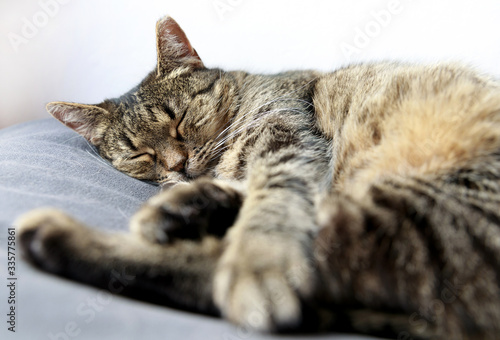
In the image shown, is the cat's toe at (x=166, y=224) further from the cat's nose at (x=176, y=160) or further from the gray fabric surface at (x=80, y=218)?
the cat's nose at (x=176, y=160)

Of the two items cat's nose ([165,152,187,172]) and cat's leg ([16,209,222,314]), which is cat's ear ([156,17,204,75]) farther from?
cat's leg ([16,209,222,314])

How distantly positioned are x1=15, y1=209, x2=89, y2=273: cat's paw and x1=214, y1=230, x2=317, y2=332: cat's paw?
310 mm

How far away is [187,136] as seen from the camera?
1.38 m

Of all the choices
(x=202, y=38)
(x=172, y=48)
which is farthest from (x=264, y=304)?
(x=202, y=38)

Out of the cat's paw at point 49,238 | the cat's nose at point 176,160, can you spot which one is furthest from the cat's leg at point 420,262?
the cat's nose at point 176,160

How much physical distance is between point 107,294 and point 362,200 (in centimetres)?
56

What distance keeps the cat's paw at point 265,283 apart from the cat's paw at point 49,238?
0.31m

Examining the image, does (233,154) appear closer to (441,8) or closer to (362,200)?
(362,200)

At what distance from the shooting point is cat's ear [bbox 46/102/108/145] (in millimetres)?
1542

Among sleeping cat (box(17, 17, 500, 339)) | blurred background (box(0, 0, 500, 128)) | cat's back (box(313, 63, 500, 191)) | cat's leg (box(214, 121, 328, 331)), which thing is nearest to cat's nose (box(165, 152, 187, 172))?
sleeping cat (box(17, 17, 500, 339))

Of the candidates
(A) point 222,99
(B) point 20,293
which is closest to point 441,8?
(A) point 222,99

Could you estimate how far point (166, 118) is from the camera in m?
1.42

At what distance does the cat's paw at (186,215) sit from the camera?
775mm

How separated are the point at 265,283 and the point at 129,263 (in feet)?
0.91
